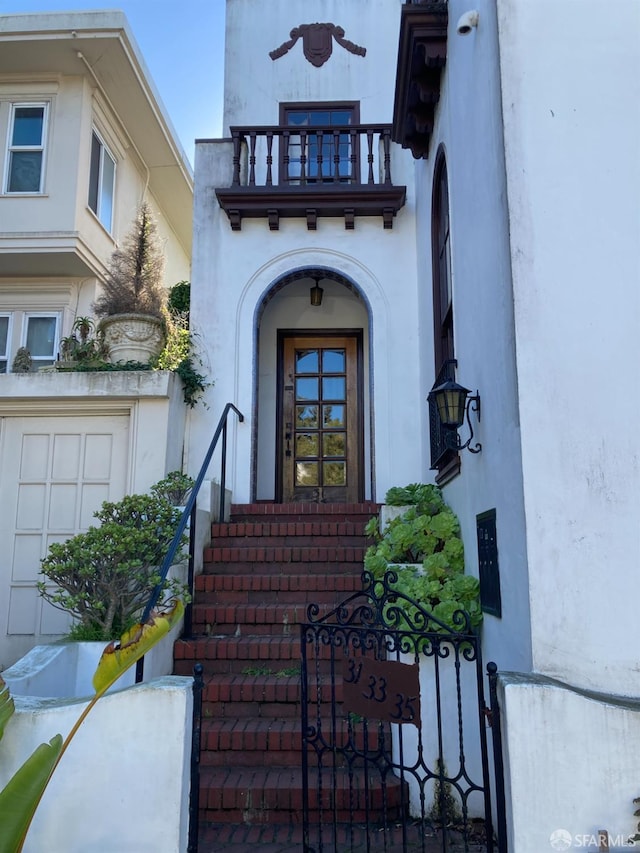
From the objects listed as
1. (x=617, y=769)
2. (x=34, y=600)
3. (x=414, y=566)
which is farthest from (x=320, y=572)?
(x=617, y=769)

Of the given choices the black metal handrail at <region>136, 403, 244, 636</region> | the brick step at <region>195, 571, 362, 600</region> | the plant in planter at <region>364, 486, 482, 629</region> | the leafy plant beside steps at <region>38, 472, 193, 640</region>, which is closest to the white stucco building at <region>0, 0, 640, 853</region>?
the plant in planter at <region>364, 486, 482, 629</region>

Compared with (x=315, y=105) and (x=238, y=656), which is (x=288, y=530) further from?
(x=315, y=105)

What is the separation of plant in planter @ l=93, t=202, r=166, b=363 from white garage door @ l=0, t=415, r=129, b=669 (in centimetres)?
82

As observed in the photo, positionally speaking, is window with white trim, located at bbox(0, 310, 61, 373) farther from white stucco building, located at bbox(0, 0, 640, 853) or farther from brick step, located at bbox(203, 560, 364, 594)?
brick step, located at bbox(203, 560, 364, 594)

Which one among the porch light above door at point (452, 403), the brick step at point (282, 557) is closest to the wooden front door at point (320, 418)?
the brick step at point (282, 557)

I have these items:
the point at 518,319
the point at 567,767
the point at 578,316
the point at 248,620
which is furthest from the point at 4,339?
the point at 567,767

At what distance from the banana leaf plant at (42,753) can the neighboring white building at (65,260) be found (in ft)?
13.7

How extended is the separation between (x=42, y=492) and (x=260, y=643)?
3322 millimetres

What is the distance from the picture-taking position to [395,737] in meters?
4.16

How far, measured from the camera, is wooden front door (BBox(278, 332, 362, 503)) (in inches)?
355

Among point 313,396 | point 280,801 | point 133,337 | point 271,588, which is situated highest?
point 133,337

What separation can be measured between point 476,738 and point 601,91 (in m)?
3.78

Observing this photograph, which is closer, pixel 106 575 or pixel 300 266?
pixel 106 575

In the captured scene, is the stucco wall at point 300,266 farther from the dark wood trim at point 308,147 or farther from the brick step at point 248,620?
the brick step at point 248,620
